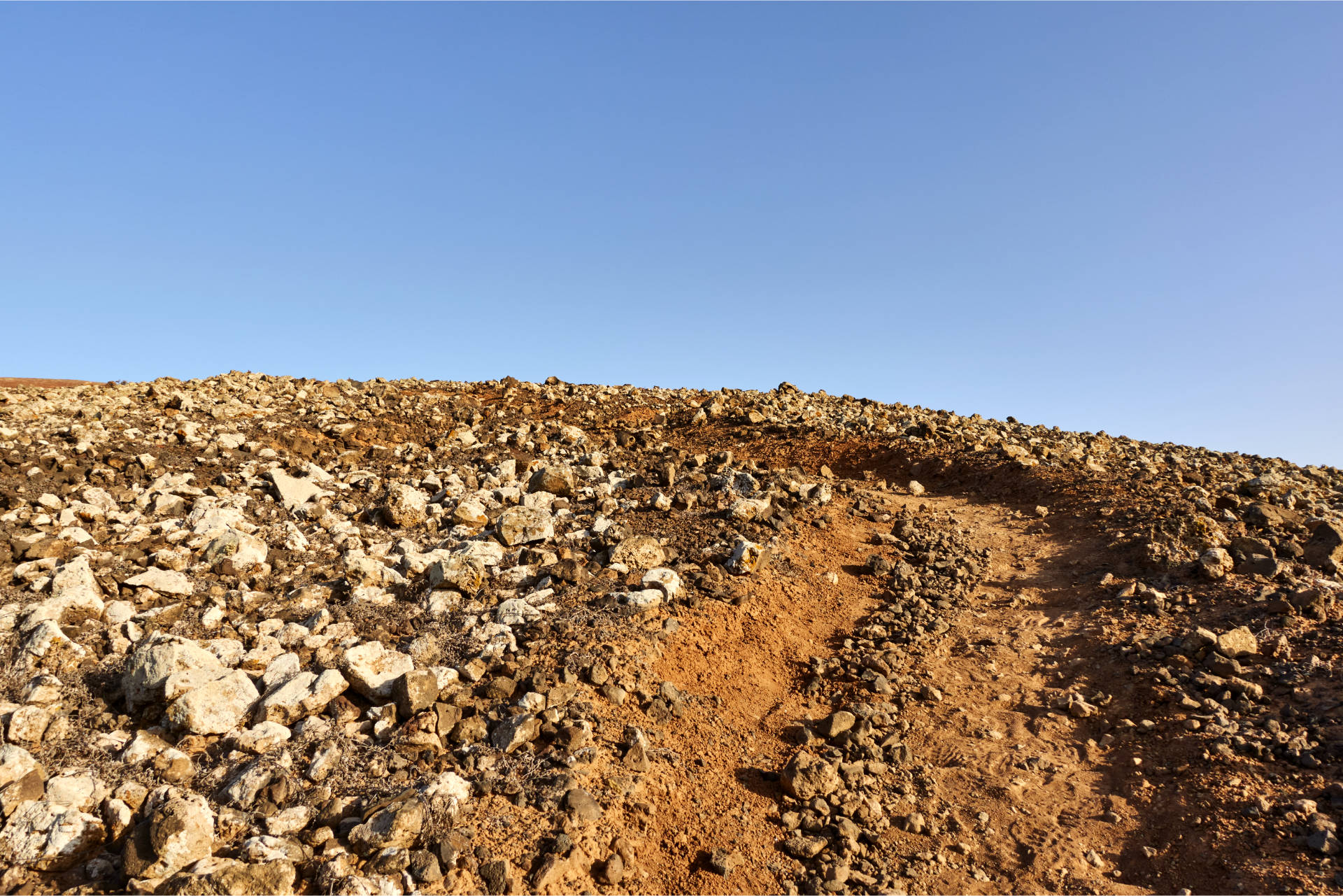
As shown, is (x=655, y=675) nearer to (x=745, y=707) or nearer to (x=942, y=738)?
(x=745, y=707)

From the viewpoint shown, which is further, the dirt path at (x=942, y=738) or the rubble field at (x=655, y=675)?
the dirt path at (x=942, y=738)

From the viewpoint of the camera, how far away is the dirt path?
4.45m

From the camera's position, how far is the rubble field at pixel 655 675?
4285 mm

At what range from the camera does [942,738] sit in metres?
5.52

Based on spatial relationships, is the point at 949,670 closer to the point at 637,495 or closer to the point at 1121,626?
the point at 1121,626

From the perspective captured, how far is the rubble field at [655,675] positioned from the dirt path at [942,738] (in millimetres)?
25

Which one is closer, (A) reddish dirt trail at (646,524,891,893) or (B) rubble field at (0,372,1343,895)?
(B) rubble field at (0,372,1343,895)

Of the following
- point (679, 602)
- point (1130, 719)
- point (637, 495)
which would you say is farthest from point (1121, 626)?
point (637, 495)

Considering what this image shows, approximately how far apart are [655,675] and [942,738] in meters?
2.07

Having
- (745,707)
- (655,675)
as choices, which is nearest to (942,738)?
(745,707)

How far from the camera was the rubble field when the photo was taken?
4.29 m

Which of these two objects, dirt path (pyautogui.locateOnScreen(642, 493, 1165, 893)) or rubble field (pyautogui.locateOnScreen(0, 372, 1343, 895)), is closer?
rubble field (pyautogui.locateOnScreen(0, 372, 1343, 895))

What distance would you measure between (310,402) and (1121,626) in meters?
11.4

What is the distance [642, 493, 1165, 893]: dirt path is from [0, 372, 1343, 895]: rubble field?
25 millimetres
